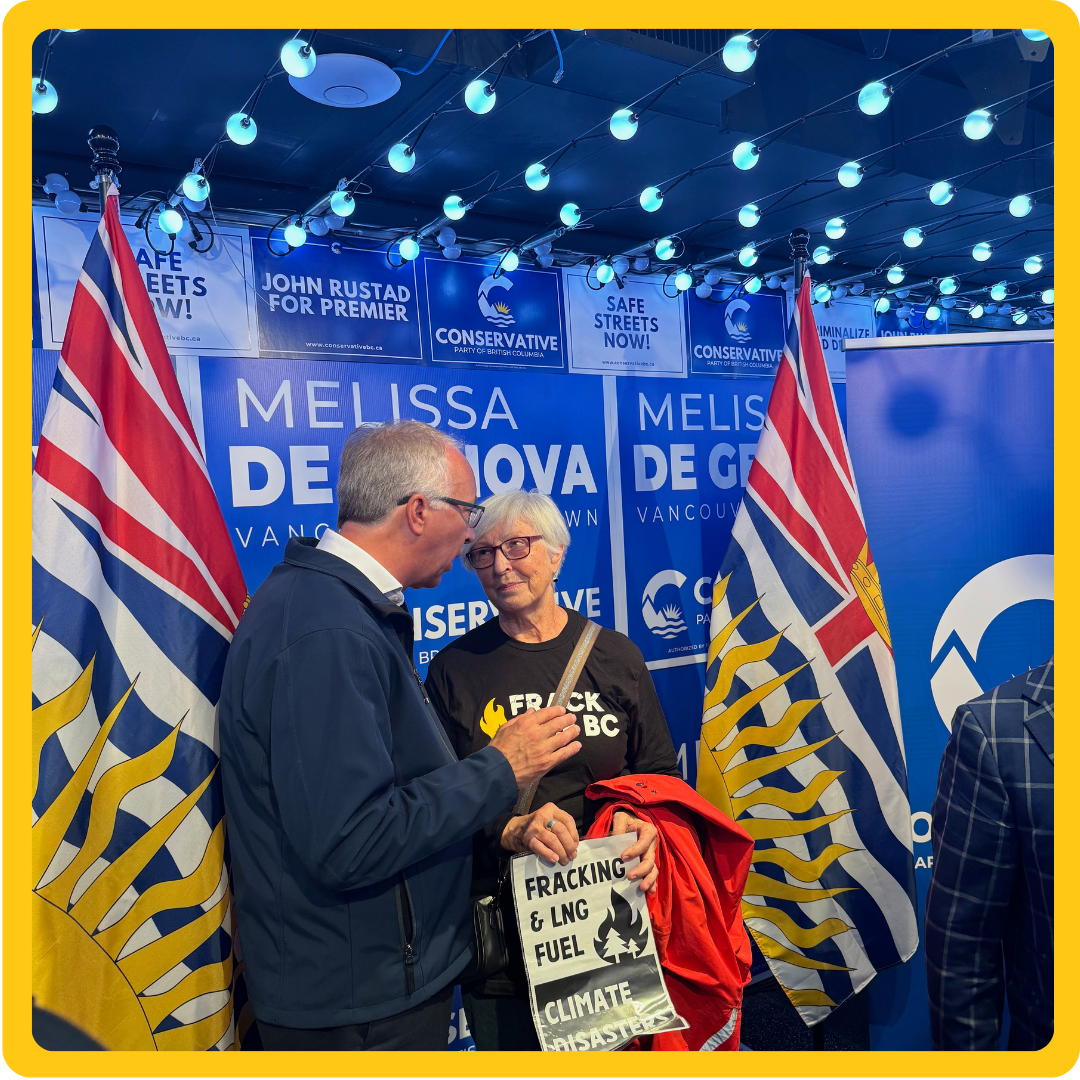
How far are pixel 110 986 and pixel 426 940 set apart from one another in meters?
0.79

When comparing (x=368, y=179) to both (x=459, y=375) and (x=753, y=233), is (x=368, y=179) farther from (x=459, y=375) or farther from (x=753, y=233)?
(x=753, y=233)

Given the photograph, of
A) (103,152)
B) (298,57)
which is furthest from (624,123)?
(103,152)

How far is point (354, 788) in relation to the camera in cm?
127

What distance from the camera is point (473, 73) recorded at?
222cm

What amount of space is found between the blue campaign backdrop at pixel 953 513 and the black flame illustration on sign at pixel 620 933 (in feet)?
4.52

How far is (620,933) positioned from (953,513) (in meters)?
1.69

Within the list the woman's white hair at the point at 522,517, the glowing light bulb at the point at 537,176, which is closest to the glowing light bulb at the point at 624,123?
the glowing light bulb at the point at 537,176

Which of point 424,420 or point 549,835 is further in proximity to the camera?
point 424,420

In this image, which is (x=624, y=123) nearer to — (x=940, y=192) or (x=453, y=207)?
(x=453, y=207)

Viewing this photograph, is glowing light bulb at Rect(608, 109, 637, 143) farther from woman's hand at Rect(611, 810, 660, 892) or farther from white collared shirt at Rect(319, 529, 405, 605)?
woman's hand at Rect(611, 810, 660, 892)

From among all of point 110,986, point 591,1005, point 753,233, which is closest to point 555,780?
point 591,1005

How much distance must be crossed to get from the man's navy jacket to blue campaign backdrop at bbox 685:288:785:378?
299 cm

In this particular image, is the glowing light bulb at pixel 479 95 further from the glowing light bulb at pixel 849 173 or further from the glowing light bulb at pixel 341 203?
the glowing light bulb at pixel 849 173

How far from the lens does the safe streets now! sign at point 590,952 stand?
1.64m
